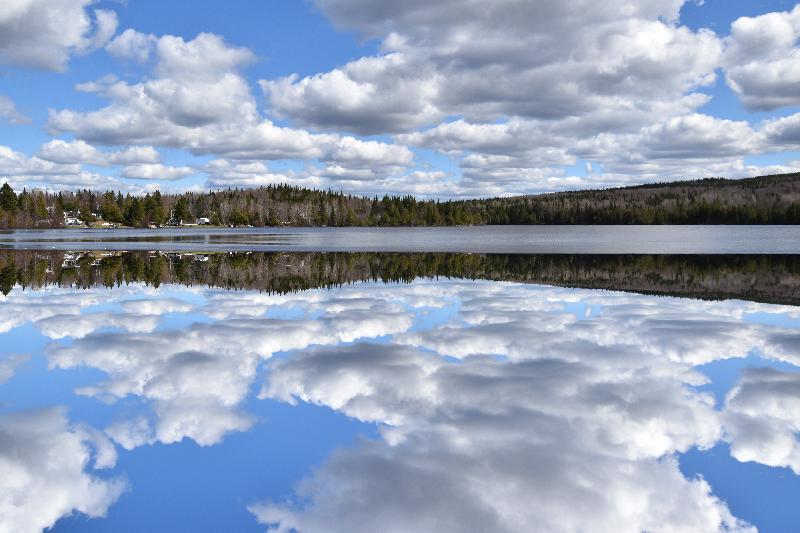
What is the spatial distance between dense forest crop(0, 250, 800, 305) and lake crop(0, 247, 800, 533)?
722cm

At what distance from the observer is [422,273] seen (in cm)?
3838

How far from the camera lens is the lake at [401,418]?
7410mm

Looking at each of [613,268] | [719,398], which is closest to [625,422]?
[719,398]

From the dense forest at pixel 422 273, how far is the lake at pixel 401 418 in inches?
284

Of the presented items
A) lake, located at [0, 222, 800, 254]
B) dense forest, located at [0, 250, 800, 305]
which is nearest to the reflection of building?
dense forest, located at [0, 250, 800, 305]

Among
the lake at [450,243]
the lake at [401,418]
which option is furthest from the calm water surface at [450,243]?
the lake at [401,418]

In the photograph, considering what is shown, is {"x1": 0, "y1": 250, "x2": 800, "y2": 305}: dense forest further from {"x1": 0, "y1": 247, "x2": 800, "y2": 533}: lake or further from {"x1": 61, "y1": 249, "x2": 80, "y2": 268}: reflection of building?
{"x1": 0, "y1": 247, "x2": 800, "y2": 533}: lake

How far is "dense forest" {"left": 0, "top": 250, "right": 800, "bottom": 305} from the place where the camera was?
3041 cm

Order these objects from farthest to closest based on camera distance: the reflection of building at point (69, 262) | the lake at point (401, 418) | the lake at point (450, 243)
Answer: the lake at point (450, 243), the reflection of building at point (69, 262), the lake at point (401, 418)

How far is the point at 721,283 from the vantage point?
31.6 m

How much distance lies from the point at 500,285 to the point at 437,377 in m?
18.6

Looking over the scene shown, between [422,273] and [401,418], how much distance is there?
27.9 m

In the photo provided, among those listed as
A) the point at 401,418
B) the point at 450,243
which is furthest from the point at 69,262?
the point at 450,243

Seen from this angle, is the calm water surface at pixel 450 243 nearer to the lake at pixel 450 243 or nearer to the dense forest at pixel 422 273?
the lake at pixel 450 243
